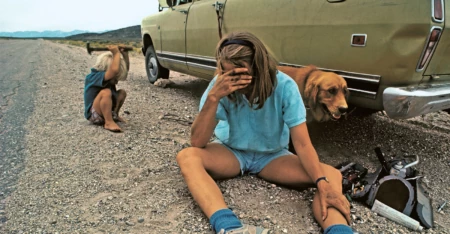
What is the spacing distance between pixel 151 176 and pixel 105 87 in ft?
5.44

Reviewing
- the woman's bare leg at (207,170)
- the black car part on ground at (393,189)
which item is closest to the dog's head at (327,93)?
the black car part on ground at (393,189)

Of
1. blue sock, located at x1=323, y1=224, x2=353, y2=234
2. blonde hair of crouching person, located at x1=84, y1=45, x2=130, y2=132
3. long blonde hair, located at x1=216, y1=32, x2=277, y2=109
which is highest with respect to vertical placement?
long blonde hair, located at x1=216, y1=32, x2=277, y2=109

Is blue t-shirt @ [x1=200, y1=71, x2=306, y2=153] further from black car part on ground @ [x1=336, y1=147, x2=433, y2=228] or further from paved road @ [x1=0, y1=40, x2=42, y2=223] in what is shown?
paved road @ [x1=0, y1=40, x2=42, y2=223]

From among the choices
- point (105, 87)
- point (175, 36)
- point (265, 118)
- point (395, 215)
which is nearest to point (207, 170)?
point (265, 118)

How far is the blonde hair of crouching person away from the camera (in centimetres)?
373

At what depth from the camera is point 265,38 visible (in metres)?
3.49

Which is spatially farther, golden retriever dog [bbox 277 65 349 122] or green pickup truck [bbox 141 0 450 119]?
golden retriever dog [bbox 277 65 349 122]

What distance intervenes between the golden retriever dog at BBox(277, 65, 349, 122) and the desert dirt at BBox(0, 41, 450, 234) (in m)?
0.55

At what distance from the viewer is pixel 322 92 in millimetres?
2885

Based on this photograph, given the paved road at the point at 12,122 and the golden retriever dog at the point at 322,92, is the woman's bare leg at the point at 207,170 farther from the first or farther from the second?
the paved road at the point at 12,122

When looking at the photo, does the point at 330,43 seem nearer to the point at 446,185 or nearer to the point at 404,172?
the point at 404,172

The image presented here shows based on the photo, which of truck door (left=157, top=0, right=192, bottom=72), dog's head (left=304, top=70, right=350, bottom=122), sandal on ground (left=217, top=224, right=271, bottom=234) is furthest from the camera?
truck door (left=157, top=0, right=192, bottom=72)

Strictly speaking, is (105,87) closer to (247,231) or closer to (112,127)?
(112,127)

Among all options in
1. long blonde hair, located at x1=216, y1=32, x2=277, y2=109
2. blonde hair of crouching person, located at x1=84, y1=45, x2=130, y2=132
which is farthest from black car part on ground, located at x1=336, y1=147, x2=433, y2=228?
blonde hair of crouching person, located at x1=84, y1=45, x2=130, y2=132
